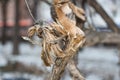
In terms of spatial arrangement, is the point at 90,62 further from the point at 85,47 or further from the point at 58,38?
the point at 58,38

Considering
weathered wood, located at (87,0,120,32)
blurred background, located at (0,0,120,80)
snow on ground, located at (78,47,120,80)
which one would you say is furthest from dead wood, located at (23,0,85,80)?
snow on ground, located at (78,47,120,80)

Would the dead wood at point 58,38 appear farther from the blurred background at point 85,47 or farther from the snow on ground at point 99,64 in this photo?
the snow on ground at point 99,64

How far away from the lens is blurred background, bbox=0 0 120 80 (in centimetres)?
654

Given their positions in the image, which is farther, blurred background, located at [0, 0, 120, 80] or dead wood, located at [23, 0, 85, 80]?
blurred background, located at [0, 0, 120, 80]

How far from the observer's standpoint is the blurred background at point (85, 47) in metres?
6.54

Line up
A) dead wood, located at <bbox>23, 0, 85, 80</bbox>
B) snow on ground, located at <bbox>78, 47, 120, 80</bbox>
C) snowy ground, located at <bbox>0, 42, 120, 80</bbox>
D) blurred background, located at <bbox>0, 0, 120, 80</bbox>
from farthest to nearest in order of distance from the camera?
snow on ground, located at <bbox>78, 47, 120, 80</bbox>, snowy ground, located at <bbox>0, 42, 120, 80</bbox>, blurred background, located at <bbox>0, 0, 120, 80</bbox>, dead wood, located at <bbox>23, 0, 85, 80</bbox>

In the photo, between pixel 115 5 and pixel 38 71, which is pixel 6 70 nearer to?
pixel 38 71

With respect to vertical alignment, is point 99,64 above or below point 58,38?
above

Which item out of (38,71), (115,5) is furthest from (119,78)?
(115,5)

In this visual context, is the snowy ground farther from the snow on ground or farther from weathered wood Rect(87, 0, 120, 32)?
weathered wood Rect(87, 0, 120, 32)

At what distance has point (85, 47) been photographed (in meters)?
13.3

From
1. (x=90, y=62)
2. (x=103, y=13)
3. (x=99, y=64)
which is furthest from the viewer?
(x=90, y=62)

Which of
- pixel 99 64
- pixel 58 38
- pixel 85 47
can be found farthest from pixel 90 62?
pixel 58 38

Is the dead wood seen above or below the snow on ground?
below
